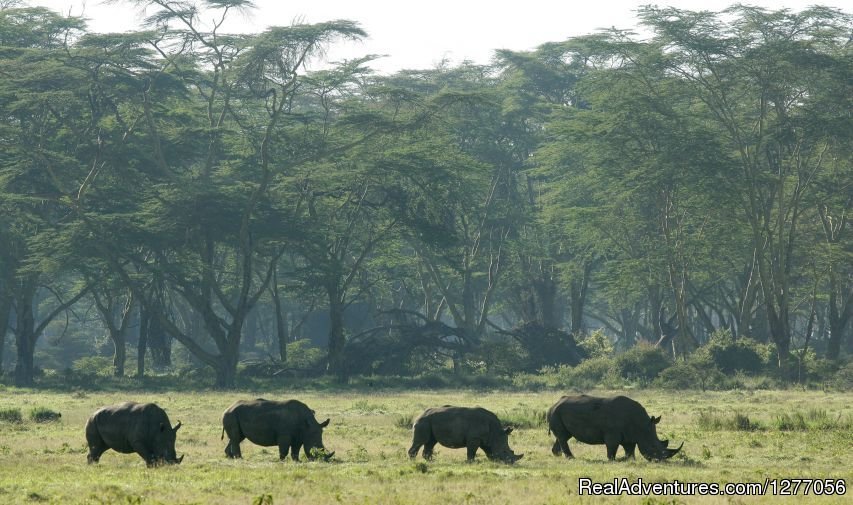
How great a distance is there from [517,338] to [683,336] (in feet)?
22.1

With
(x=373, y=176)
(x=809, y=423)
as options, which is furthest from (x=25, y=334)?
(x=809, y=423)

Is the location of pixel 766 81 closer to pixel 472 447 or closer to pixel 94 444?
pixel 472 447

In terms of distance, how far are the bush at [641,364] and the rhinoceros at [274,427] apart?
28063 millimetres

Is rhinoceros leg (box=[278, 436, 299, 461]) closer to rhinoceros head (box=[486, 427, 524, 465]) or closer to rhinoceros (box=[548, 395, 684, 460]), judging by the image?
rhinoceros head (box=[486, 427, 524, 465])

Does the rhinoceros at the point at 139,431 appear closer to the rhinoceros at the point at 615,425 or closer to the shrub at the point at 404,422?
the rhinoceros at the point at 615,425

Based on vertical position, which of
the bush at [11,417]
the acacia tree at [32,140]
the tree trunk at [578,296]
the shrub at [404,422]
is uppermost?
the acacia tree at [32,140]

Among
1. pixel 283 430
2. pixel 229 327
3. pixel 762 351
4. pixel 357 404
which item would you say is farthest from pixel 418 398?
pixel 283 430

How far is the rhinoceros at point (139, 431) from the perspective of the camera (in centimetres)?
1988

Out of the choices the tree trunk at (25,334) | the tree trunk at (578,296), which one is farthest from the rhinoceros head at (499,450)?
the tree trunk at (578,296)

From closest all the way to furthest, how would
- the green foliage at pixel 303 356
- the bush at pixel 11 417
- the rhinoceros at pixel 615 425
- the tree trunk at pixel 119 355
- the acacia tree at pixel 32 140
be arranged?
the rhinoceros at pixel 615 425
the bush at pixel 11 417
the acacia tree at pixel 32 140
the green foliage at pixel 303 356
the tree trunk at pixel 119 355

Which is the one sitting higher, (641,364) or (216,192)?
(216,192)

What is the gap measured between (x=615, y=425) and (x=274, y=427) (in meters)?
5.20

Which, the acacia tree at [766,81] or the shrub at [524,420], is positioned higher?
the acacia tree at [766,81]

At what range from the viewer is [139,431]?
19828mm
